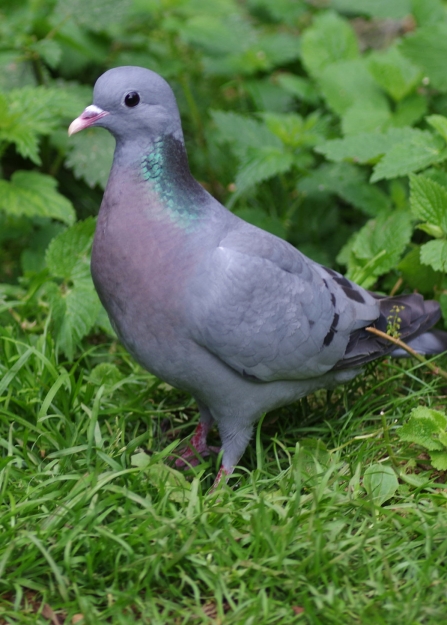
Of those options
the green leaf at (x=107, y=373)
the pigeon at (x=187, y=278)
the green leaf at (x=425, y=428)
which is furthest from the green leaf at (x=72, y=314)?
the green leaf at (x=425, y=428)

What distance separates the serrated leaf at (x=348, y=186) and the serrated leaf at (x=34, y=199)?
61.4 inches

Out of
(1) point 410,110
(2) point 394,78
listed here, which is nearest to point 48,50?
(2) point 394,78

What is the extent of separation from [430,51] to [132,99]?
2.45 meters

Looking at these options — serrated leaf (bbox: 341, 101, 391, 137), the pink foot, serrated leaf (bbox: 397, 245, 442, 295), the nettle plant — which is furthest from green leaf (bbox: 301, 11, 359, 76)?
the pink foot

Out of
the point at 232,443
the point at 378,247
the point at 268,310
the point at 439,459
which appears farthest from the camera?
the point at 378,247

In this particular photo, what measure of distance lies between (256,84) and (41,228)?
2043 mm

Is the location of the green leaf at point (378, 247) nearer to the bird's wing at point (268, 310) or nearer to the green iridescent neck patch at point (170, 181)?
the bird's wing at point (268, 310)

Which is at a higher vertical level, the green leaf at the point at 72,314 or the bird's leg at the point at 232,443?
the green leaf at the point at 72,314

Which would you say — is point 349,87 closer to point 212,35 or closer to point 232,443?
point 212,35

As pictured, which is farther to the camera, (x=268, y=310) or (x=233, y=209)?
(x=233, y=209)

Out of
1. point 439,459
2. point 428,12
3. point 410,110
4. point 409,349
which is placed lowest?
point 439,459

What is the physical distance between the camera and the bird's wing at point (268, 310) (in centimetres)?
305

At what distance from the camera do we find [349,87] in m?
5.08

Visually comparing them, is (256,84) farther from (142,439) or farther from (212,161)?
(142,439)
